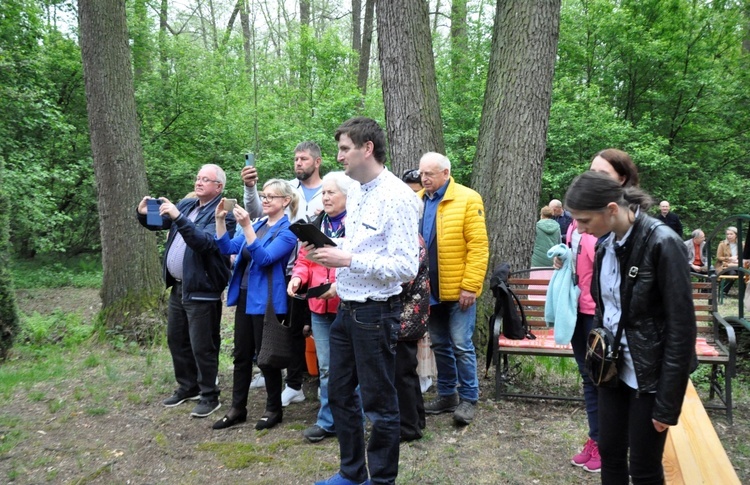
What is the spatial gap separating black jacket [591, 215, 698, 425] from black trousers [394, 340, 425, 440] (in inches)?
66.4

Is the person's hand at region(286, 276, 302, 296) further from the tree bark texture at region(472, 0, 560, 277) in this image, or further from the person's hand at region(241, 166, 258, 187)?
the tree bark texture at region(472, 0, 560, 277)

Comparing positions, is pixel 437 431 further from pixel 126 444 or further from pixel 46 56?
pixel 46 56

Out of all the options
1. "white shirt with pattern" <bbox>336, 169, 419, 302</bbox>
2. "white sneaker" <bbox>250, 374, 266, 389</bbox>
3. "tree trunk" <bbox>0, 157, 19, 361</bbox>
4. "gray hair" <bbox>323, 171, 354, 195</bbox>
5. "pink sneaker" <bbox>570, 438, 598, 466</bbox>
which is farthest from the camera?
"tree trunk" <bbox>0, 157, 19, 361</bbox>

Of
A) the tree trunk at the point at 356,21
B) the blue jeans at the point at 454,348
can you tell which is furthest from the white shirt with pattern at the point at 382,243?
the tree trunk at the point at 356,21

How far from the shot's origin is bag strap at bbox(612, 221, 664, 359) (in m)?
2.24

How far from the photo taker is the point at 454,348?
4.37m

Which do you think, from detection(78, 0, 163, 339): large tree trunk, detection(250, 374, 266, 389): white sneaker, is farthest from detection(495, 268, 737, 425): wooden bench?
detection(78, 0, 163, 339): large tree trunk

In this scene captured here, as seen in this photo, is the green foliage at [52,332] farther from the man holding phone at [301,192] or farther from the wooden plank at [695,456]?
the wooden plank at [695,456]

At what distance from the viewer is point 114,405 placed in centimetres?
487

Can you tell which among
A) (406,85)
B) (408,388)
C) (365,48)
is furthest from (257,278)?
(365,48)

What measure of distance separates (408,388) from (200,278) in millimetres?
1838

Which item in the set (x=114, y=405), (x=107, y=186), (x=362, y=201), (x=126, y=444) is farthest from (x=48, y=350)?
(x=362, y=201)

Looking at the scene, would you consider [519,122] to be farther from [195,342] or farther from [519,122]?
[195,342]

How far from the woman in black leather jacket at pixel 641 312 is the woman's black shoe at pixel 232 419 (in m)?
2.81
